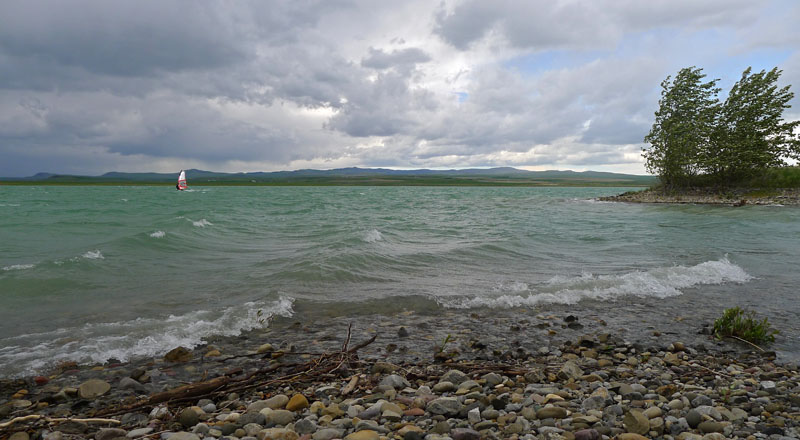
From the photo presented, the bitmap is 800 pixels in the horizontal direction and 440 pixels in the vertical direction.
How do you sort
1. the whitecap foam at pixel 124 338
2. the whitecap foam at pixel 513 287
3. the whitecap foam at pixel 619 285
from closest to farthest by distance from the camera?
the whitecap foam at pixel 124 338 → the whitecap foam at pixel 619 285 → the whitecap foam at pixel 513 287

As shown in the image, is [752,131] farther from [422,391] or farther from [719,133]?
[422,391]

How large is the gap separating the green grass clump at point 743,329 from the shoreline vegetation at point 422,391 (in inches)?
18.4

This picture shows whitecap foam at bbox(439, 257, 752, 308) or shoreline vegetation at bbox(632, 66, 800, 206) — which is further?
shoreline vegetation at bbox(632, 66, 800, 206)

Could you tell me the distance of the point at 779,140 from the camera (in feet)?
171

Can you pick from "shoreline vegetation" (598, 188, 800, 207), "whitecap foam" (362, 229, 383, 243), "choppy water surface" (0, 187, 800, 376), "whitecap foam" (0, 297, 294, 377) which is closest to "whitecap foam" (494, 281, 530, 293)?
"choppy water surface" (0, 187, 800, 376)

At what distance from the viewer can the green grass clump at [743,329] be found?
7.41 meters

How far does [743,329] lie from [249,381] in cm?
867

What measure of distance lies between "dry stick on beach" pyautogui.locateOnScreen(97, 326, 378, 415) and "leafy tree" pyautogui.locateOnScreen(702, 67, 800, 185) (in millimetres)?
63893

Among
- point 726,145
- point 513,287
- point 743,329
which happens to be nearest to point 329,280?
point 513,287

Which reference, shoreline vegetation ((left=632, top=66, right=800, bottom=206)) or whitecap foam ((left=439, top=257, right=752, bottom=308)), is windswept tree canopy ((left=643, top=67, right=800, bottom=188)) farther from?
whitecap foam ((left=439, top=257, right=752, bottom=308))

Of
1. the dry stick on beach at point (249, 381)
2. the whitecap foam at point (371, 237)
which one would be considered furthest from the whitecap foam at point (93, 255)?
the dry stick on beach at point (249, 381)

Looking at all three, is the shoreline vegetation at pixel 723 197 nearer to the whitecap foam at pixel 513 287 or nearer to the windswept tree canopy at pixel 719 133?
the windswept tree canopy at pixel 719 133

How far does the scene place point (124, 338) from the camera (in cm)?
793

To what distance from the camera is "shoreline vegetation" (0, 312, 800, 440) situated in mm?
4234
